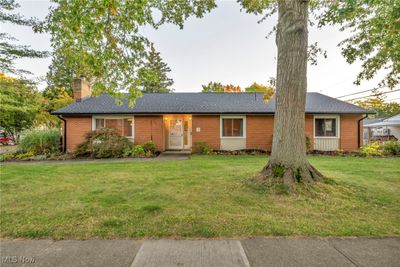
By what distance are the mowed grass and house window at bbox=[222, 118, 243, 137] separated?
7445mm

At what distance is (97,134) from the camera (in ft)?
40.4

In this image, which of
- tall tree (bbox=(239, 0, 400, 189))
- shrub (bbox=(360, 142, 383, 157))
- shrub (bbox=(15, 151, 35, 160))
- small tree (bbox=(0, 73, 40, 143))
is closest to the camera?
tall tree (bbox=(239, 0, 400, 189))

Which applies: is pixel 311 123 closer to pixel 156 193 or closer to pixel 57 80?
pixel 156 193

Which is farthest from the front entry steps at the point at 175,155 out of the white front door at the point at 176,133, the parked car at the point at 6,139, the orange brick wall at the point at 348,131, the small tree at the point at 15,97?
the parked car at the point at 6,139

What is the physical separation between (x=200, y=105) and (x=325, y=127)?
817 centimetres

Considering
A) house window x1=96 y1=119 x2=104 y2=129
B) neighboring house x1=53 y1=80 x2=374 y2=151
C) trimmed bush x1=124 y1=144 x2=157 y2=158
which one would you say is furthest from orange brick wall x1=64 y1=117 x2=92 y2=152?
trimmed bush x1=124 y1=144 x2=157 y2=158

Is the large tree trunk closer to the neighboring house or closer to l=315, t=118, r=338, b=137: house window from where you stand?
the neighboring house

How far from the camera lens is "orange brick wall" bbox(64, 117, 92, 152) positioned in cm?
1352

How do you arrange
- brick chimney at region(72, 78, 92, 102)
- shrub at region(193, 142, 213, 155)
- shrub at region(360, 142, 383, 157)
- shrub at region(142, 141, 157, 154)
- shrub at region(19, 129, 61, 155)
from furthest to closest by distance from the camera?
brick chimney at region(72, 78, 92, 102) < shrub at region(193, 142, 213, 155) < shrub at region(19, 129, 61, 155) < shrub at region(142, 141, 157, 154) < shrub at region(360, 142, 383, 157)

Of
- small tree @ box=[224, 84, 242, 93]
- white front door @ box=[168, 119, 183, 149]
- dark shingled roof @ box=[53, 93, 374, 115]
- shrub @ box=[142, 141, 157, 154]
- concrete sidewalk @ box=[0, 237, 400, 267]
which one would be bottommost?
concrete sidewalk @ box=[0, 237, 400, 267]

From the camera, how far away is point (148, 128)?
1366 cm

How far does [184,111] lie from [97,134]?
5212 mm

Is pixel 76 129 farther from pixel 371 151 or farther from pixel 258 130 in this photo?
pixel 371 151

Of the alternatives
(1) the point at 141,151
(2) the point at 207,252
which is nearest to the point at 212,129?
(1) the point at 141,151
